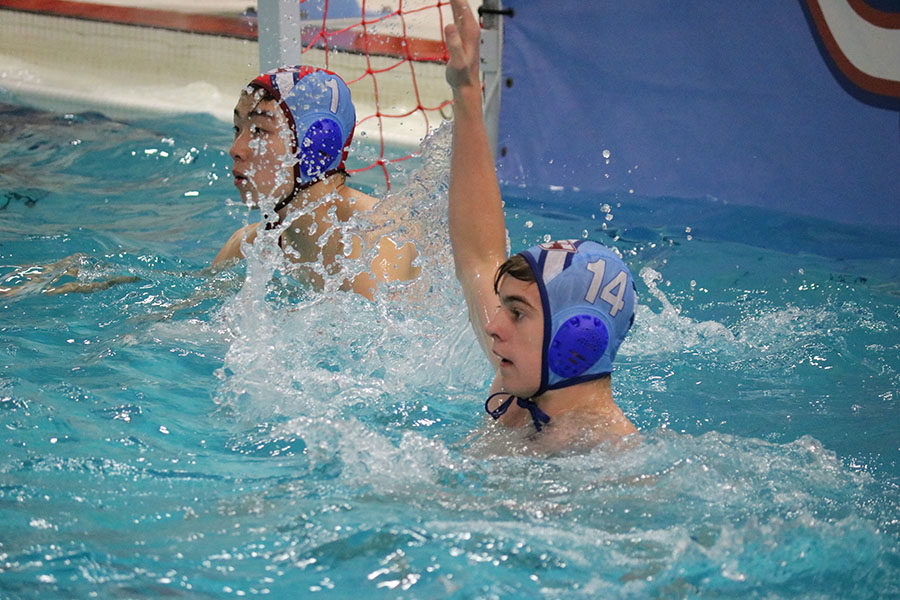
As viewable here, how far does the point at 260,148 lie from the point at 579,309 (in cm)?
183

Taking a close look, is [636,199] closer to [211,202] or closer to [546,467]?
[211,202]

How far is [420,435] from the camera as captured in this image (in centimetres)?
284

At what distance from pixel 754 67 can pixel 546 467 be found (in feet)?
13.4

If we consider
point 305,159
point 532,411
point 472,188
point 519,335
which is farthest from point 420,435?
point 305,159

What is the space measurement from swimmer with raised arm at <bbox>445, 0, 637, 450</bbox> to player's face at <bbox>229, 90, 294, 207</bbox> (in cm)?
119

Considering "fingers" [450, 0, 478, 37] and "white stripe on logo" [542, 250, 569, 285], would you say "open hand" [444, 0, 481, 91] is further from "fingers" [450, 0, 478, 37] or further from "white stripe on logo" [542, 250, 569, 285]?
"white stripe on logo" [542, 250, 569, 285]

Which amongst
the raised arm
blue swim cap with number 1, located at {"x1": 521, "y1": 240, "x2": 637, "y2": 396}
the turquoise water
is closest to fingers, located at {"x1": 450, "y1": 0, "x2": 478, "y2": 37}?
the raised arm

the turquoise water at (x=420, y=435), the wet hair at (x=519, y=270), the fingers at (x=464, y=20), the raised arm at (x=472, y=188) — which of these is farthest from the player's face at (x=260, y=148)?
the wet hair at (x=519, y=270)

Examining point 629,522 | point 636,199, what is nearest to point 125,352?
point 629,522

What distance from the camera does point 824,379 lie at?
12.5ft

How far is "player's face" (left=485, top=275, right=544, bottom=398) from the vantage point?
251 cm

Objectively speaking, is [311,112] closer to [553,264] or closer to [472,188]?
[472,188]

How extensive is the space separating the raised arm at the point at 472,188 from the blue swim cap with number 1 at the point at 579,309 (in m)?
0.38

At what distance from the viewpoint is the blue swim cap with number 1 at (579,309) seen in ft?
8.09
